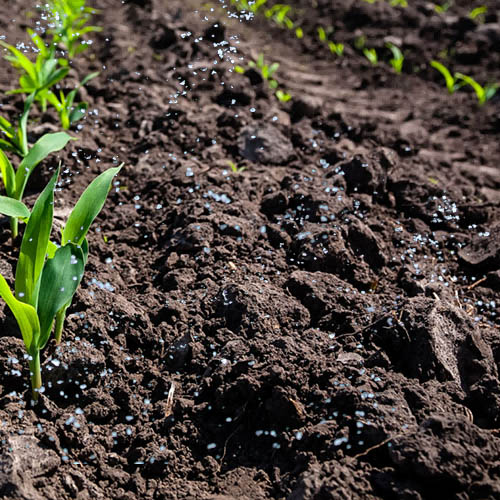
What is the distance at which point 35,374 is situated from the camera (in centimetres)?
204

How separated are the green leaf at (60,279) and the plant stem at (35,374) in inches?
5.6

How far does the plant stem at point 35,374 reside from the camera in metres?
2.01

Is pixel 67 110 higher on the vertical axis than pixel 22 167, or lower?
lower

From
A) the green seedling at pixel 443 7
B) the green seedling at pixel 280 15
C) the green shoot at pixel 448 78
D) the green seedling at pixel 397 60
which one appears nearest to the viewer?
the green shoot at pixel 448 78

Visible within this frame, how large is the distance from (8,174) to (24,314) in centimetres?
85

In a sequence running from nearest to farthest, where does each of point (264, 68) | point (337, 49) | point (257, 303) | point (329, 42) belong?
point (257, 303) < point (264, 68) < point (337, 49) < point (329, 42)

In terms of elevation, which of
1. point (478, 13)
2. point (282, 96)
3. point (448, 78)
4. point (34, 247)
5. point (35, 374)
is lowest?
point (35, 374)

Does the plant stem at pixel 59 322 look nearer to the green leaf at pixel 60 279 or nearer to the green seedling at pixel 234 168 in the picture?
the green leaf at pixel 60 279

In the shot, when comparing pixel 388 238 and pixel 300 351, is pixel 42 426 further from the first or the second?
pixel 388 238

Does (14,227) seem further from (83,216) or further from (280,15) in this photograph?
(280,15)

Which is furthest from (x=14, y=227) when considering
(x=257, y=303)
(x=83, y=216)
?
(x=257, y=303)

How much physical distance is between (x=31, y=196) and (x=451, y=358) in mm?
2011

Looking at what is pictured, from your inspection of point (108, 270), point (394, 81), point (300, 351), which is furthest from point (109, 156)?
point (394, 81)

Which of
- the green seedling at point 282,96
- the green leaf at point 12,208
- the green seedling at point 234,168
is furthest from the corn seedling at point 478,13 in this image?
the green leaf at point 12,208
